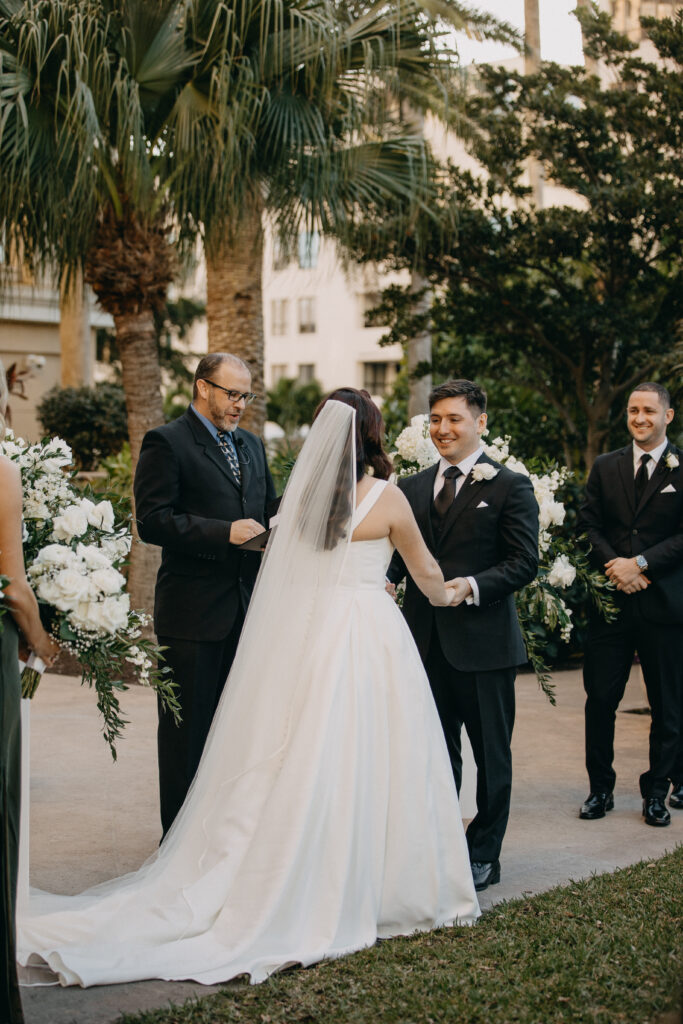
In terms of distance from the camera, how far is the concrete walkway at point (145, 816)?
3568 mm

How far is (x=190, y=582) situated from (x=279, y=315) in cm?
4912

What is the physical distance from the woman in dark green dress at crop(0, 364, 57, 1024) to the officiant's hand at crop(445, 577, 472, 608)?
68.9 inches

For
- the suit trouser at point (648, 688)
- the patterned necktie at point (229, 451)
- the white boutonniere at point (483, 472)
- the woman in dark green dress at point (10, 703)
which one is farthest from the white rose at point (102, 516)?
the suit trouser at point (648, 688)

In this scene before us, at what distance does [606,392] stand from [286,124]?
15.7ft

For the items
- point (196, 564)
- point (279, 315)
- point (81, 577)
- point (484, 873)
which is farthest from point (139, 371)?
point (279, 315)

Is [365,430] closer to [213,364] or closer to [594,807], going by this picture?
[213,364]

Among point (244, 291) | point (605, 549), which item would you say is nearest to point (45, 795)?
point (605, 549)

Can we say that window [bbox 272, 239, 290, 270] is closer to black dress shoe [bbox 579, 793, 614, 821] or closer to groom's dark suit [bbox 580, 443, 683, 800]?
groom's dark suit [bbox 580, 443, 683, 800]

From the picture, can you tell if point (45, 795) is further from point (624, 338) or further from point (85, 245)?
point (624, 338)

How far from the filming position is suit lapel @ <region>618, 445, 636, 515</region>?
5.81 m

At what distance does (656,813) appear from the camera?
5.56 m

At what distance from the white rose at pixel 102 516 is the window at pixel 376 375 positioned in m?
45.8

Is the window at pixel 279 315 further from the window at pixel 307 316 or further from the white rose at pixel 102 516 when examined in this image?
the white rose at pixel 102 516

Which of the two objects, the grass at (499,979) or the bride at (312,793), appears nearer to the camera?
the grass at (499,979)
